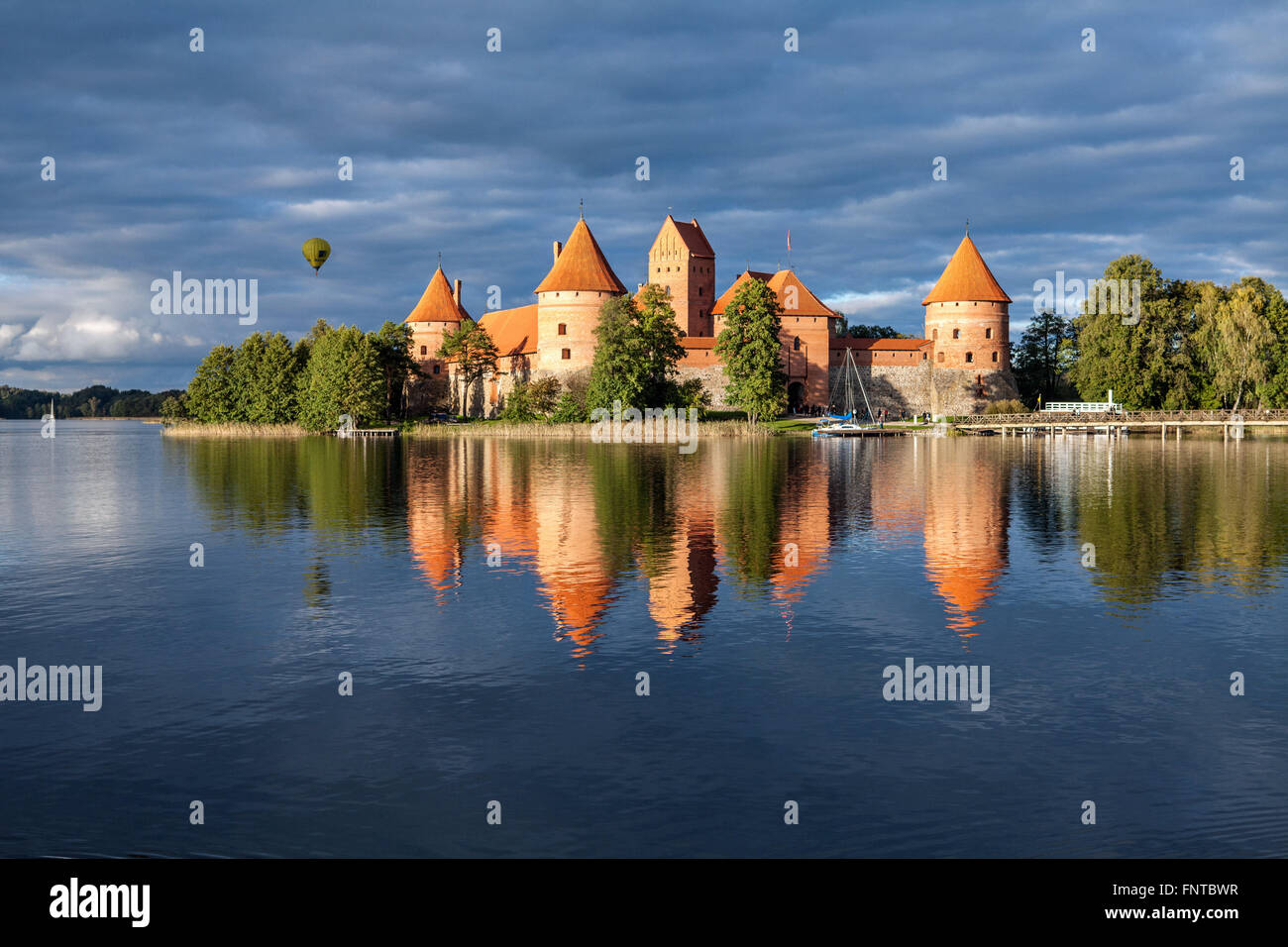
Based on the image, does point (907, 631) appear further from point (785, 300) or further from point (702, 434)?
point (785, 300)

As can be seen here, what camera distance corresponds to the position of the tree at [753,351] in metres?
73.8

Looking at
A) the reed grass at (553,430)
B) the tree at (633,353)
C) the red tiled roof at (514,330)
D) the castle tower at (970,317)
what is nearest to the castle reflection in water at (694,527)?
the reed grass at (553,430)

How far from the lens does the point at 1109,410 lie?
75.6 metres

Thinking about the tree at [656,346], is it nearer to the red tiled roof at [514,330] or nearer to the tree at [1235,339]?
the red tiled roof at [514,330]

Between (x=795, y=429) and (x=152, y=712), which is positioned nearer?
(x=152, y=712)

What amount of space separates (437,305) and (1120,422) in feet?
198

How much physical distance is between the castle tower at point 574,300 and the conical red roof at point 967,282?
26.3 metres

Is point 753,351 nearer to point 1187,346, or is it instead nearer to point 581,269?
point 581,269

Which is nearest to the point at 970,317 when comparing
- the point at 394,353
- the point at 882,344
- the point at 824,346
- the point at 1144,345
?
the point at 882,344

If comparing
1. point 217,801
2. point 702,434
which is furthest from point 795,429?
point 217,801

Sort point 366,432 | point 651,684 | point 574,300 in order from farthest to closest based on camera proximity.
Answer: point 574,300 → point 366,432 → point 651,684

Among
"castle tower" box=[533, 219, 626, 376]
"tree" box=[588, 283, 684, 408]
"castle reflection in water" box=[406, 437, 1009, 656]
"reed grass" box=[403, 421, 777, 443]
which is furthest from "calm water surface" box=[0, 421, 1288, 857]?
"castle tower" box=[533, 219, 626, 376]

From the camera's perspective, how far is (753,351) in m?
74.1
